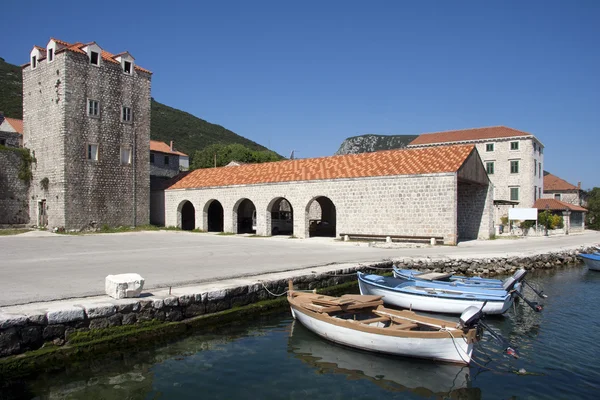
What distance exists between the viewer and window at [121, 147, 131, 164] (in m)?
32.2

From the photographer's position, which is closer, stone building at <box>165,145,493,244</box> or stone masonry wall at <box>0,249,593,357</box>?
stone masonry wall at <box>0,249,593,357</box>

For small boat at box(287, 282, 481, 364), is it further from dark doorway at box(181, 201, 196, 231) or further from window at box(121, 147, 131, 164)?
dark doorway at box(181, 201, 196, 231)

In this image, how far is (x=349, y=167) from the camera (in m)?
25.1

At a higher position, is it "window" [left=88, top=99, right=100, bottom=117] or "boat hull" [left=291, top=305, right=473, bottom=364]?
"window" [left=88, top=99, right=100, bottom=117]

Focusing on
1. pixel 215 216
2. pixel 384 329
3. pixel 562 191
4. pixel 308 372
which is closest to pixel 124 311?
pixel 308 372

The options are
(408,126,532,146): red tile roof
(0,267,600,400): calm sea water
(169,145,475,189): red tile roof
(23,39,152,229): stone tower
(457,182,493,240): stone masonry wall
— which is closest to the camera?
(0,267,600,400): calm sea water


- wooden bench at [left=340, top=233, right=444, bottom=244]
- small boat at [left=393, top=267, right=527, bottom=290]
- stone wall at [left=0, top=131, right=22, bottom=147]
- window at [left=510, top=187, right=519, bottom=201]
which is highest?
stone wall at [left=0, top=131, right=22, bottom=147]

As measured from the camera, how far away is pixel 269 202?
27250mm

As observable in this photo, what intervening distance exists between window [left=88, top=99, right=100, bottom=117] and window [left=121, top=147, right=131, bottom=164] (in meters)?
3.14

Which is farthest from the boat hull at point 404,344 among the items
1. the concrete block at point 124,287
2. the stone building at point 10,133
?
the stone building at point 10,133

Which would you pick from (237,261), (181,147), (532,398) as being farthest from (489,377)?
(181,147)

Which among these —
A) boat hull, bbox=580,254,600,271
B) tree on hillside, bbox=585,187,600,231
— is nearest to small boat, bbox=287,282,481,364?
boat hull, bbox=580,254,600,271

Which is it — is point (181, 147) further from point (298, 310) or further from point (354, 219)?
point (298, 310)

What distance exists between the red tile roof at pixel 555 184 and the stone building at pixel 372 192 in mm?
32879
